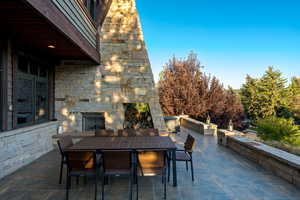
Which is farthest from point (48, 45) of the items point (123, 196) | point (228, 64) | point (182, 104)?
point (228, 64)

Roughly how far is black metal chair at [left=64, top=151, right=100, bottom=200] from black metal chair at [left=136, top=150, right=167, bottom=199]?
654mm

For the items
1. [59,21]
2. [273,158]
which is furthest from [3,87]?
[273,158]

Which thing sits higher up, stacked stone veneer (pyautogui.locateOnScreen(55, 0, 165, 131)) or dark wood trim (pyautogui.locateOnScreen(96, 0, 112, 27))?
dark wood trim (pyautogui.locateOnScreen(96, 0, 112, 27))

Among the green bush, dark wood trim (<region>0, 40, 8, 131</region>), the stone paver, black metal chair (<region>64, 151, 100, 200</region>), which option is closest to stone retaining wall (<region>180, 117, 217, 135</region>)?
the green bush

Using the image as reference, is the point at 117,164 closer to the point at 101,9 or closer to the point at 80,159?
the point at 80,159

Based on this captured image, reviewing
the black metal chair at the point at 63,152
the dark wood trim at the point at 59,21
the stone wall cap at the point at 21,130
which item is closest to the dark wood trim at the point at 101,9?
the dark wood trim at the point at 59,21

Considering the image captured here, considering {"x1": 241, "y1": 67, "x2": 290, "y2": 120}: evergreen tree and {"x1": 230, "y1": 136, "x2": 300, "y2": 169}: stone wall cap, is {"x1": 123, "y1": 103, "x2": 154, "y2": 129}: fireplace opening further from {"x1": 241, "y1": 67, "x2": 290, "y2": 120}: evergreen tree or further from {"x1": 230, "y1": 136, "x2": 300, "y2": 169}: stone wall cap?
{"x1": 241, "y1": 67, "x2": 290, "y2": 120}: evergreen tree

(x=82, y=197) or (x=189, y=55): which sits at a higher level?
(x=189, y=55)

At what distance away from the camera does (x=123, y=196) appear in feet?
7.91

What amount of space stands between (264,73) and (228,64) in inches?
166

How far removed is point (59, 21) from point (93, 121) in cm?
338

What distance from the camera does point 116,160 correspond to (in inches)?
89.8

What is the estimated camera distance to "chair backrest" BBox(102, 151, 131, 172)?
7.32 feet

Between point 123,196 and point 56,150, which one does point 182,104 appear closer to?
point 56,150
